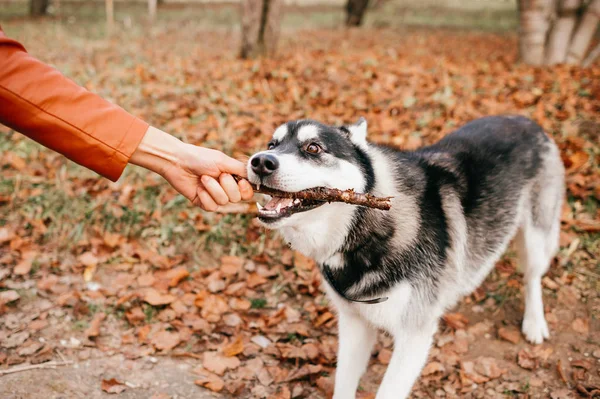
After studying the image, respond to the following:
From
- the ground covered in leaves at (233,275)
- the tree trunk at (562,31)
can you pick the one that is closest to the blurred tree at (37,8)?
the ground covered in leaves at (233,275)

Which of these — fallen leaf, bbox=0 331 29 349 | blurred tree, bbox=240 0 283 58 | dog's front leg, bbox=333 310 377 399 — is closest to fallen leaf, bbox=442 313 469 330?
dog's front leg, bbox=333 310 377 399

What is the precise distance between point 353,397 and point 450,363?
80 cm

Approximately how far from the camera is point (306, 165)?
87.9 inches

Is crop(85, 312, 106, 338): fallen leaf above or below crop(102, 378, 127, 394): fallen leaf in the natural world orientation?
below

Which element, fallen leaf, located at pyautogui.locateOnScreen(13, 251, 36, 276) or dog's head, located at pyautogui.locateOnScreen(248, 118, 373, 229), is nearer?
dog's head, located at pyautogui.locateOnScreen(248, 118, 373, 229)

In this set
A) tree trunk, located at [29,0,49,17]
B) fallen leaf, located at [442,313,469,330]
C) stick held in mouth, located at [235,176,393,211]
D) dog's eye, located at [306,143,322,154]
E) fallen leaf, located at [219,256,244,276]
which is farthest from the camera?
tree trunk, located at [29,0,49,17]

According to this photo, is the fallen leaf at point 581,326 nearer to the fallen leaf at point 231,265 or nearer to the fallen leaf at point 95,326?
the fallen leaf at point 231,265

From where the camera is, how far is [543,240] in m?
3.26

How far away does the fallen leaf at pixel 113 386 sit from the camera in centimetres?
280

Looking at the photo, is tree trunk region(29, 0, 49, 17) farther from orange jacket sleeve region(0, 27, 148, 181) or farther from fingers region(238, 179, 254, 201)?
fingers region(238, 179, 254, 201)

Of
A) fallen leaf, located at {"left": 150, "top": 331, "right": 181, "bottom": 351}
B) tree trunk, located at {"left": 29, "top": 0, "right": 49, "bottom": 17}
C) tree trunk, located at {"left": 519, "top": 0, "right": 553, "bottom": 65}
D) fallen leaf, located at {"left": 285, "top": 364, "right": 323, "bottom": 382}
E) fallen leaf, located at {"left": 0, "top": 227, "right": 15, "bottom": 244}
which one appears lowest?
tree trunk, located at {"left": 29, "top": 0, "right": 49, "bottom": 17}

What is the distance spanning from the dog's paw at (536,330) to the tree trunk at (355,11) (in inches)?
488

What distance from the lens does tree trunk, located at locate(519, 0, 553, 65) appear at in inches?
291

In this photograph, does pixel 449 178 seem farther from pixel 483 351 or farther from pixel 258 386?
pixel 258 386
